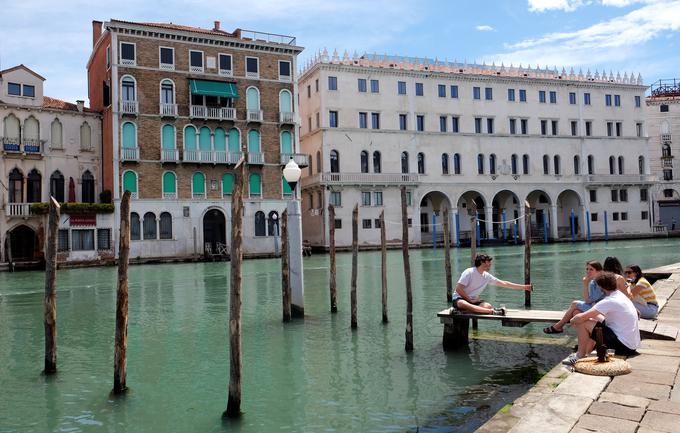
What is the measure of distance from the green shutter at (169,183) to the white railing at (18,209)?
6013mm

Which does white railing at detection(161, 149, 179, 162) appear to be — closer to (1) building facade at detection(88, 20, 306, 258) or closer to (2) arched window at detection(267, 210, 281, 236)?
(1) building facade at detection(88, 20, 306, 258)

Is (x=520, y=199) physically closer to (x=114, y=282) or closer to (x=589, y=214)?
(x=589, y=214)

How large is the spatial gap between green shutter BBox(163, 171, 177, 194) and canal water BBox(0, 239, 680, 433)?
1574 centimetres

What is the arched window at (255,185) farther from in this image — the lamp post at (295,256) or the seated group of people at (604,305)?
the seated group of people at (604,305)

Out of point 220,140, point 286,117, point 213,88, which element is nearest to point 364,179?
point 286,117

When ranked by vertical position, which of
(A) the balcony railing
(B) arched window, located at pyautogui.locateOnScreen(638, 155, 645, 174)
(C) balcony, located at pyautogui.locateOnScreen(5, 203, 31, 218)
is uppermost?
(A) the balcony railing

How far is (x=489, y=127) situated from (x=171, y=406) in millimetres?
37598

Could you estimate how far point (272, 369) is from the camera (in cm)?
770

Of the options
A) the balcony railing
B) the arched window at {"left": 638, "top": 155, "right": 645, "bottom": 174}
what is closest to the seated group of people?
the balcony railing

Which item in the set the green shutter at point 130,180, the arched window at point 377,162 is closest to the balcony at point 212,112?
the green shutter at point 130,180

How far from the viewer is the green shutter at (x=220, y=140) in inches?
1218

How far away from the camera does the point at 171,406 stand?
6246 millimetres

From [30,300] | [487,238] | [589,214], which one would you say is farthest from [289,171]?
[589,214]

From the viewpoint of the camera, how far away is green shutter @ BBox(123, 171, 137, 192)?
28.8m
